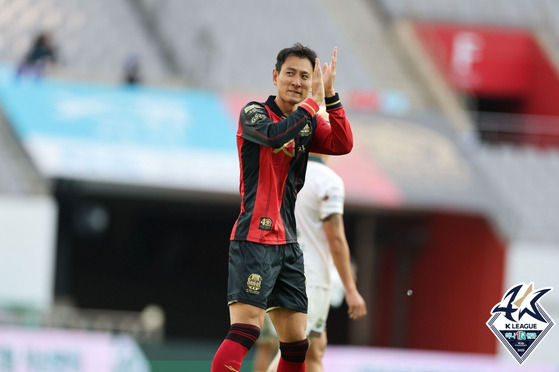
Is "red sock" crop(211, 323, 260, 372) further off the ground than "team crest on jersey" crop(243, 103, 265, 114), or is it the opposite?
"team crest on jersey" crop(243, 103, 265, 114)

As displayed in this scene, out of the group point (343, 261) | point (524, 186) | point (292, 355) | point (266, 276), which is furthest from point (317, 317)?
point (524, 186)

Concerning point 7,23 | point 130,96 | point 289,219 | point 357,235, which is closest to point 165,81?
point 130,96

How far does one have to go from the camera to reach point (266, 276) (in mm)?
5652

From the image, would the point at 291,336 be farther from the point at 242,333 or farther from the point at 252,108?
the point at 252,108

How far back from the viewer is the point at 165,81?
18.9 meters

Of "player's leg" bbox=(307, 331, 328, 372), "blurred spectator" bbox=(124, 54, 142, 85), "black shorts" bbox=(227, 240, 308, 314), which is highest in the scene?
"blurred spectator" bbox=(124, 54, 142, 85)

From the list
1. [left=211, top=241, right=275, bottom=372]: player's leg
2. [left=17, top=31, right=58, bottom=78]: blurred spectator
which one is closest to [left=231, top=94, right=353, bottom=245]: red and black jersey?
[left=211, top=241, right=275, bottom=372]: player's leg

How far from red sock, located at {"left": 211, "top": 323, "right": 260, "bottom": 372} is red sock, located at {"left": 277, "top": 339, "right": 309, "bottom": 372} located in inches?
10.8

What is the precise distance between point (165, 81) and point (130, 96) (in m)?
1.59

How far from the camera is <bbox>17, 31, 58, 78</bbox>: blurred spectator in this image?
56.3 feet

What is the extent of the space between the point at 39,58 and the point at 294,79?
12221 millimetres

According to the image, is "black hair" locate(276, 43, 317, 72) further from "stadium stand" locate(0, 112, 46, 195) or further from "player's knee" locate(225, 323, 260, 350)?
"stadium stand" locate(0, 112, 46, 195)

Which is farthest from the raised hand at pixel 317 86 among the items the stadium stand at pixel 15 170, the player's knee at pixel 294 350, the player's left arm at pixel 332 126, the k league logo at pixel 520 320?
the stadium stand at pixel 15 170

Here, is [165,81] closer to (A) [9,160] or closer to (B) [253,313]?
(A) [9,160]
